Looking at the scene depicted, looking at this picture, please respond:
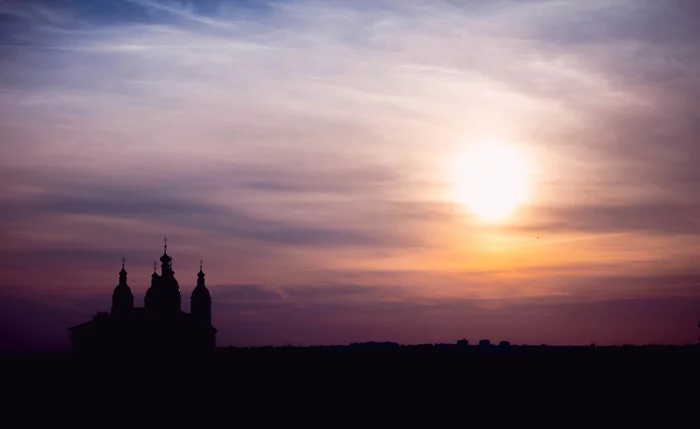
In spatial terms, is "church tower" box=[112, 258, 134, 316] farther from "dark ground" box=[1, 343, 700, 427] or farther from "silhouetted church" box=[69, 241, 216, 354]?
"dark ground" box=[1, 343, 700, 427]

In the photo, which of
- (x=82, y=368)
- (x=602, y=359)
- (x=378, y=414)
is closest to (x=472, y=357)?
(x=602, y=359)

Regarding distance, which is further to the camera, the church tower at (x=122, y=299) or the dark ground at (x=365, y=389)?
the church tower at (x=122, y=299)

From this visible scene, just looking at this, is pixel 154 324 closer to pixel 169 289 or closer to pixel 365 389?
pixel 169 289

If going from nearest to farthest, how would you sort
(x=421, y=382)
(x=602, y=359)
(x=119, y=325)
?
(x=421, y=382), (x=602, y=359), (x=119, y=325)

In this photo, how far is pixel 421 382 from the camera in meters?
79.6

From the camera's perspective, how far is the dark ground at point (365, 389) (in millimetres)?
67188

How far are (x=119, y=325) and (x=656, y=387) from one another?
5659 centimetres

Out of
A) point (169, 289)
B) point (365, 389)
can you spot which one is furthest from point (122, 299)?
point (365, 389)

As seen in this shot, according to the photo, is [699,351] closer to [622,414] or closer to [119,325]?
[622,414]

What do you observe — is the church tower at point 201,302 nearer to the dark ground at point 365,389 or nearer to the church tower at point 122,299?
the church tower at point 122,299

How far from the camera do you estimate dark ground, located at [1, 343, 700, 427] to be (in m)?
67.2

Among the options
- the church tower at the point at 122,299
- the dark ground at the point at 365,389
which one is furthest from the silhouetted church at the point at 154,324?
the dark ground at the point at 365,389

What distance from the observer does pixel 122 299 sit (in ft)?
363

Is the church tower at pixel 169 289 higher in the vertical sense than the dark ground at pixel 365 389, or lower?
higher
